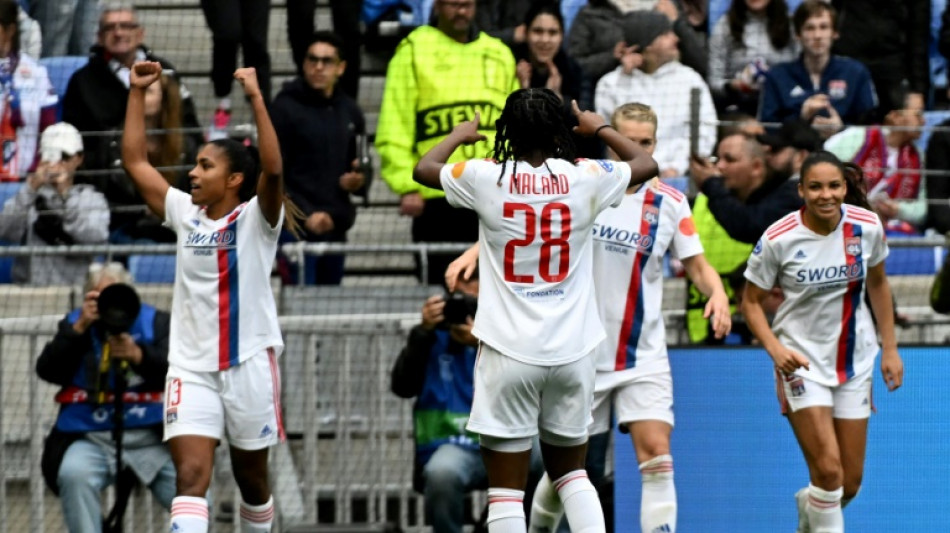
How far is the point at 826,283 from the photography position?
8047 millimetres

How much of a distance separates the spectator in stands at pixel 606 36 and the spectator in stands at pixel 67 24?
326cm

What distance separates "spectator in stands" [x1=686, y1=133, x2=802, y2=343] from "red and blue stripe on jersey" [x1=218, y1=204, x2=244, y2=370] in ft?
9.64

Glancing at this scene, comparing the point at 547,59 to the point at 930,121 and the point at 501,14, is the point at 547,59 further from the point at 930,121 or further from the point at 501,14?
the point at 930,121

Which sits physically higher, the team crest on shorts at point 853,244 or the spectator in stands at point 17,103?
the spectator in stands at point 17,103

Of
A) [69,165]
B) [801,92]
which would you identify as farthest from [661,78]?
[69,165]

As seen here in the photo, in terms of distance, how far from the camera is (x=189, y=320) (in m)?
7.51

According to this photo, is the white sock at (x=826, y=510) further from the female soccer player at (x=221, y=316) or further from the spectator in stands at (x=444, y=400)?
the female soccer player at (x=221, y=316)

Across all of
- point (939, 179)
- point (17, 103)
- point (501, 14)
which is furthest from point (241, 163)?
point (939, 179)

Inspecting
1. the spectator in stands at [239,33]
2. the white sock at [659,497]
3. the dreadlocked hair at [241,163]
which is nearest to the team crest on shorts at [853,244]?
the white sock at [659,497]

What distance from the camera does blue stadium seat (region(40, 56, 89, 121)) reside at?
11141mm

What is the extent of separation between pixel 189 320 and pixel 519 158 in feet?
5.64

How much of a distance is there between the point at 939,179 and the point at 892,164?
1.10ft

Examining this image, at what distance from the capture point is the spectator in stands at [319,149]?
34.5 feet

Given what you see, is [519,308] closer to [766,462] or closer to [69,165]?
[766,462]
